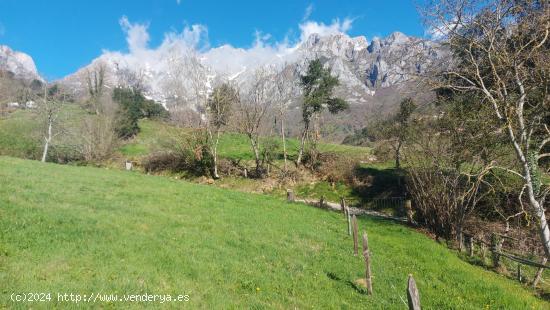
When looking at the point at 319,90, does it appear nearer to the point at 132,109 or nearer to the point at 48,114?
the point at 48,114

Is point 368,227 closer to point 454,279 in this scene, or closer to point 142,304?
point 454,279

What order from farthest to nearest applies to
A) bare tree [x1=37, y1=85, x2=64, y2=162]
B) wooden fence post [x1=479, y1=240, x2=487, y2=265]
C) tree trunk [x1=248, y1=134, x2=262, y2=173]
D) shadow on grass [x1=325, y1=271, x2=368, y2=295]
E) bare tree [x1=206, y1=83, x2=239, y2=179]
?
bare tree [x1=37, y1=85, x2=64, y2=162]
bare tree [x1=206, y1=83, x2=239, y2=179]
tree trunk [x1=248, y1=134, x2=262, y2=173]
wooden fence post [x1=479, y1=240, x2=487, y2=265]
shadow on grass [x1=325, y1=271, x2=368, y2=295]

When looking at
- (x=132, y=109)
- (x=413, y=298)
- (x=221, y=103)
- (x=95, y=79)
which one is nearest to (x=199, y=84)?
(x=221, y=103)

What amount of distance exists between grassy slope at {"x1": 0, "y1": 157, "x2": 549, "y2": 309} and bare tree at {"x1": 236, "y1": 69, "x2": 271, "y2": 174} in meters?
21.7

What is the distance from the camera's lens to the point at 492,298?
10.6 m

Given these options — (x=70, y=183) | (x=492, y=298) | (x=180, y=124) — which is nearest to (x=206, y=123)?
(x=180, y=124)

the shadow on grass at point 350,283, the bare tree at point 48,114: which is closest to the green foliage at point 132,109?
the bare tree at point 48,114

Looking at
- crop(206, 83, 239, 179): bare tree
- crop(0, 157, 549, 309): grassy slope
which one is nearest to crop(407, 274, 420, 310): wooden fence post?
crop(0, 157, 549, 309): grassy slope

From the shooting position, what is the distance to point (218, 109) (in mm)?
39969

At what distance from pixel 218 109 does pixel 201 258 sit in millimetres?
30363

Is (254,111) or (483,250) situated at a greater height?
(254,111)

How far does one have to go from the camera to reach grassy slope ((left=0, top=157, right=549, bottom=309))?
28.0ft

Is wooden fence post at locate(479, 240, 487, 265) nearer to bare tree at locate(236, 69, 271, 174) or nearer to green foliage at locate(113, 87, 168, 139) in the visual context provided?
bare tree at locate(236, 69, 271, 174)

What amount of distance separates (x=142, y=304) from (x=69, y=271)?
217 centimetres
